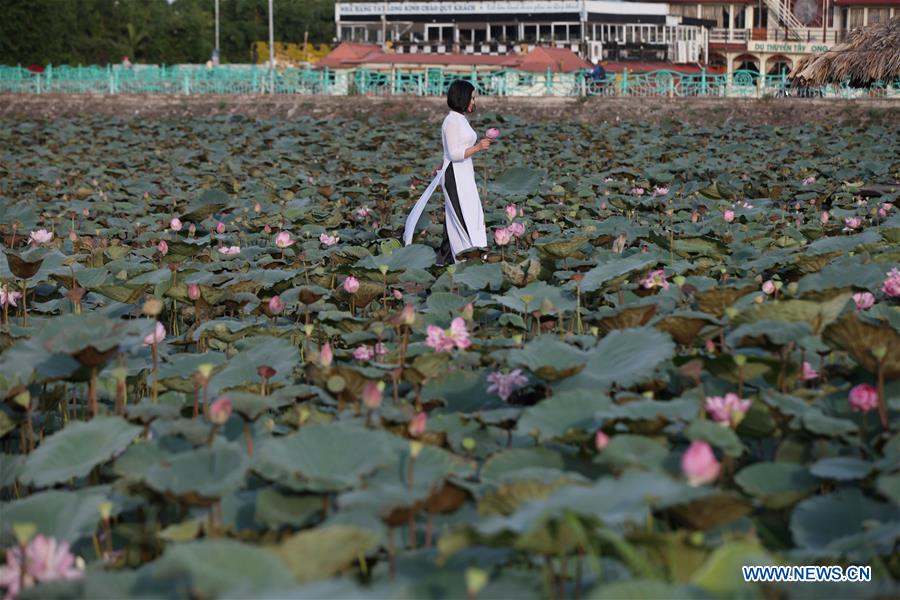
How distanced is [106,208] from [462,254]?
11.3ft

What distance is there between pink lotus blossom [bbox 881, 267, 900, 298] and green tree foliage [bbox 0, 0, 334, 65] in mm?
37171

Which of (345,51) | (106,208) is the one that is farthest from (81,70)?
(106,208)

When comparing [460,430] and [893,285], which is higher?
[893,285]

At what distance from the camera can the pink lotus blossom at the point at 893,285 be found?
9.94 ft

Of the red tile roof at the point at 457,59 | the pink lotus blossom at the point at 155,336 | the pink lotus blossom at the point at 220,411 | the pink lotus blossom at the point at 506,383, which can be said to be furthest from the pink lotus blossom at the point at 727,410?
the red tile roof at the point at 457,59

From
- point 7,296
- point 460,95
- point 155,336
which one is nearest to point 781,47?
point 460,95

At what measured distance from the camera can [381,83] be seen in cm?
2508

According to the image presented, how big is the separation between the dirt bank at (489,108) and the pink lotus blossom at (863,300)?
14296 millimetres

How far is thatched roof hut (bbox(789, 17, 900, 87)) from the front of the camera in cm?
1119

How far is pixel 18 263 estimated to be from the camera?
3.62 metres

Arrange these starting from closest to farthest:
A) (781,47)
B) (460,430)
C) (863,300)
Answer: (460,430), (863,300), (781,47)

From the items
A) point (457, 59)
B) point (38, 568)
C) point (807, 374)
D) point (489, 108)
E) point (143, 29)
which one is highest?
point (143, 29)

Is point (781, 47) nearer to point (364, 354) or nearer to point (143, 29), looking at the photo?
point (143, 29)

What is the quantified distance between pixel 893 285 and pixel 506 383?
1238mm
